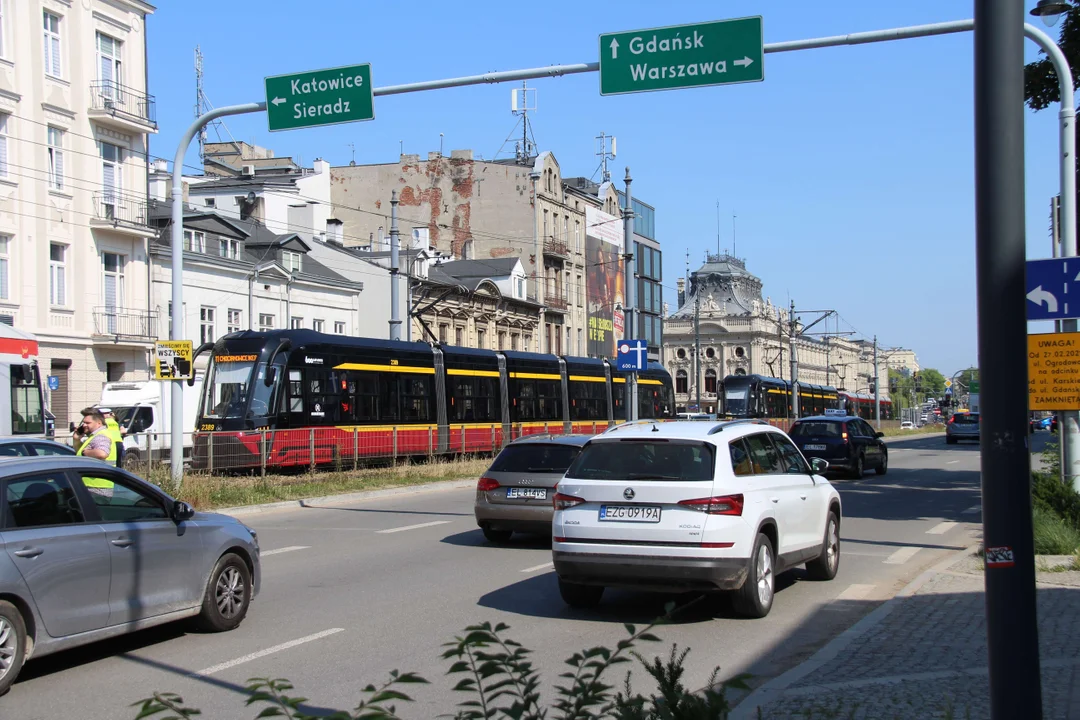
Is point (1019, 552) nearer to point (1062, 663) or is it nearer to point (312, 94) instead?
point (1062, 663)

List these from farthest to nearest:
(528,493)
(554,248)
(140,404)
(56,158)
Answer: (554,248) < (56,158) < (140,404) < (528,493)

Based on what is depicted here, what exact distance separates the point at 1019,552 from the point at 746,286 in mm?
133564

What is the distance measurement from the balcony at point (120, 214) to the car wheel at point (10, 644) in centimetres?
3479

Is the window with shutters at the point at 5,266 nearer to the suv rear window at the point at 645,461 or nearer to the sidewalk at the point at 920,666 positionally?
the suv rear window at the point at 645,461

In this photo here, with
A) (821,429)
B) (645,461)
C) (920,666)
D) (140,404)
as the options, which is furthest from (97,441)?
(140,404)

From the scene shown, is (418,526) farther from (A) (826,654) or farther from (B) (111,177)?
(B) (111,177)

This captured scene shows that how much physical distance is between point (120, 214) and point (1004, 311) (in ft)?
132

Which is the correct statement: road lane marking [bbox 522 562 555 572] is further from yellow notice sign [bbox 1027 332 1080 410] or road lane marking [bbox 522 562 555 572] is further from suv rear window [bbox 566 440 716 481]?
yellow notice sign [bbox 1027 332 1080 410]

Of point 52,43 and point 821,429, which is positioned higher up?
point 52,43

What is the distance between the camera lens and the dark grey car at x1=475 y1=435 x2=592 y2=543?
14.6 meters

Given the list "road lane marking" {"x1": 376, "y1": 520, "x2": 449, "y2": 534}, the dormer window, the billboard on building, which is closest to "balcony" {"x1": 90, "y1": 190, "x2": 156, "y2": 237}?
the dormer window

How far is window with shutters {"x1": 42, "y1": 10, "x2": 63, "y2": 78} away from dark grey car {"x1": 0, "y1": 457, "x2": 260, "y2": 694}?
109 ft

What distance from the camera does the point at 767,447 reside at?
10.7 meters

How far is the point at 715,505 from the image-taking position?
9328 millimetres
